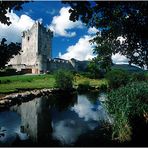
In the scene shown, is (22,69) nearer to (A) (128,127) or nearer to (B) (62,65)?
(B) (62,65)

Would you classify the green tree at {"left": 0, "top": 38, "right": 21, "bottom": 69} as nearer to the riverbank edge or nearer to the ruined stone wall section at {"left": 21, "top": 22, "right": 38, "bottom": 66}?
the riverbank edge

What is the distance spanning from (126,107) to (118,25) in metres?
6.00

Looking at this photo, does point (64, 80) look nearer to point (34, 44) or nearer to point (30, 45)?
point (34, 44)

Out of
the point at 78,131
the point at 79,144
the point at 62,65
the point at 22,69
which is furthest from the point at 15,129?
the point at 62,65

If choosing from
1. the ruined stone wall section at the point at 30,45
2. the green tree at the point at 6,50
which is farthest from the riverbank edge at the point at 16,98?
the ruined stone wall section at the point at 30,45

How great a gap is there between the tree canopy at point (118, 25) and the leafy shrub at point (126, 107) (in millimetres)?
3934

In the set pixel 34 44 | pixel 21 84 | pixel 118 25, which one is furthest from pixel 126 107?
pixel 34 44

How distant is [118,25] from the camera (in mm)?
11797

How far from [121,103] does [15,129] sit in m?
7.79

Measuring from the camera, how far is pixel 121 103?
17.1m

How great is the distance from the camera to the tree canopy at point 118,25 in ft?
30.1

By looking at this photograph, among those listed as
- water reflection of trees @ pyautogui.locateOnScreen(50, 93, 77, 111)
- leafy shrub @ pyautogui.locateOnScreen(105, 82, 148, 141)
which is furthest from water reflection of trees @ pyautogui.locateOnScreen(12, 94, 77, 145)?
leafy shrub @ pyautogui.locateOnScreen(105, 82, 148, 141)

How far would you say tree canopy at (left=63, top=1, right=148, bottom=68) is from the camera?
918 centimetres

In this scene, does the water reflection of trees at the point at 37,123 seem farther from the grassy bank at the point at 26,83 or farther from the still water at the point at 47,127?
the grassy bank at the point at 26,83
